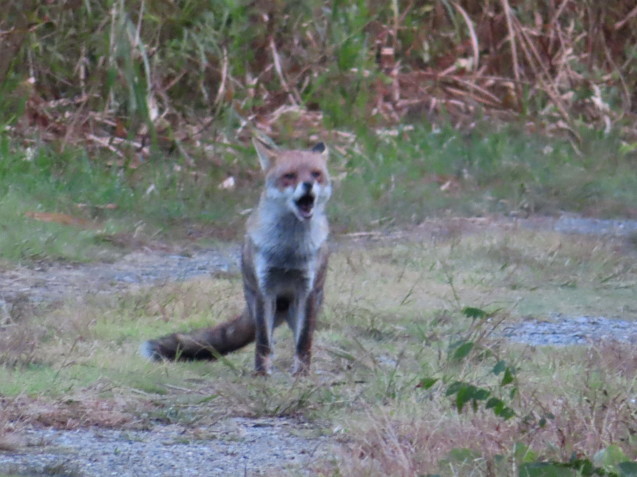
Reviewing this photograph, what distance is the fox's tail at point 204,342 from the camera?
6.00 m

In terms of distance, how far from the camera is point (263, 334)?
6.05 m

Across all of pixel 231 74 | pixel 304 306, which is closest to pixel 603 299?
pixel 304 306

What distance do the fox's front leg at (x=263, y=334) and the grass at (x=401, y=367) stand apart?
A: 70 millimetres

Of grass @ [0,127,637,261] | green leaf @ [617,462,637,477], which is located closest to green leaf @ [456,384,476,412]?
green leaf @ [617,462,637,477]

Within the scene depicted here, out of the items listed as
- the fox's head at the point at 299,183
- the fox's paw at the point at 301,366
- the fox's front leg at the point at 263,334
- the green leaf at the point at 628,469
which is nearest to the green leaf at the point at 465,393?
the green leaf at the point at 628,469

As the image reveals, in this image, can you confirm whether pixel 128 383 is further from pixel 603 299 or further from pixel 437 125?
pixel 437 125

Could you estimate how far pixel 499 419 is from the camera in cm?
444

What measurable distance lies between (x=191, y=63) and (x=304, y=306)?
630cm

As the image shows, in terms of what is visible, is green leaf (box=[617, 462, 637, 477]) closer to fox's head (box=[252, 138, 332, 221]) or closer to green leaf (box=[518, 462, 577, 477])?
green leaf (box=[518, 462, 577, 477])

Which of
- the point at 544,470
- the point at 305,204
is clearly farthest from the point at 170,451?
the point at 305,204

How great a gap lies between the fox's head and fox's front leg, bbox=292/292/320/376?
0.40 metres

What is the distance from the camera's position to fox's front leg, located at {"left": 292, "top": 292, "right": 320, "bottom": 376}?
599cm

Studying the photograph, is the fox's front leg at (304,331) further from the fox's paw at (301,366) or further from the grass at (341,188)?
the grass at (341,188)

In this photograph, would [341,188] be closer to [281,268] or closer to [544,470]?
[281,268]
